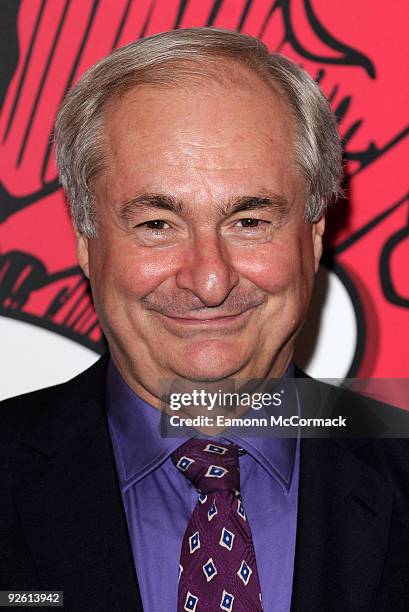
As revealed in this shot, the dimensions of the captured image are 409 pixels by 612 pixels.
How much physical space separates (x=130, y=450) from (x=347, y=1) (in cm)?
132

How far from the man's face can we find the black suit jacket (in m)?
0.22

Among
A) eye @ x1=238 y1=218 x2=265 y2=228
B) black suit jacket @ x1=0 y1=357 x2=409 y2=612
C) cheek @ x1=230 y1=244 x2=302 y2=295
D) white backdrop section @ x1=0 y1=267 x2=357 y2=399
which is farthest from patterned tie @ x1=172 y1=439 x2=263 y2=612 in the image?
white backdrop section @ x1=0 y1=267 x2=357 y2=399

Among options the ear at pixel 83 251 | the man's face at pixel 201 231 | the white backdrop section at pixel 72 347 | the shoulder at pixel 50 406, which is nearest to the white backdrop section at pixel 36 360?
the white backdrop section at pixel 72 347

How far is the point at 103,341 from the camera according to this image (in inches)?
101

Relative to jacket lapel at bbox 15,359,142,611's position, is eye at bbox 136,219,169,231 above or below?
above

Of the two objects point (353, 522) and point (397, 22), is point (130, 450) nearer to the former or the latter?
point (353, 522)

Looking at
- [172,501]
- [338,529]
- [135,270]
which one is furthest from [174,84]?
[338,529]

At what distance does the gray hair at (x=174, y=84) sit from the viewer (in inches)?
76.4

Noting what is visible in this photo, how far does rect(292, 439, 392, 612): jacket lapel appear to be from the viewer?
1.81 meters

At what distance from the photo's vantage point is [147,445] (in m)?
1.94

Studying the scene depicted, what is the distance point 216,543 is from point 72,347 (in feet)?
3.04

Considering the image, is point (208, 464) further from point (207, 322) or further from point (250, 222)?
point (250, 222)

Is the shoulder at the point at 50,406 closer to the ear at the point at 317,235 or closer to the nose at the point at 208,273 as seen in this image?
the nose at the point at 208,273

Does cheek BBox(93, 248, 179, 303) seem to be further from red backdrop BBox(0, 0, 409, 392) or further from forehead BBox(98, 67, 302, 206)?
red backdrop BBox(0, 0, 409, 392)
